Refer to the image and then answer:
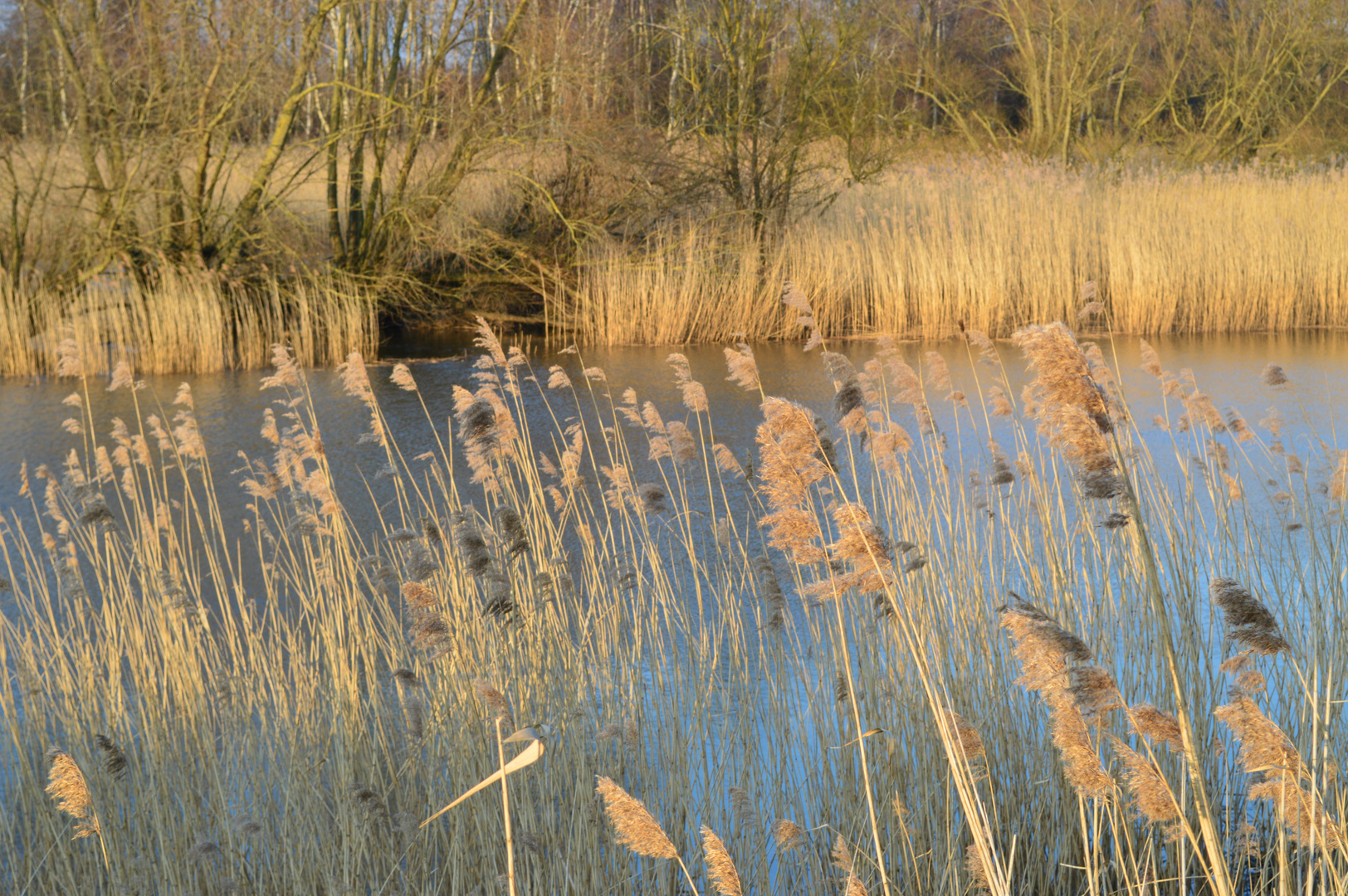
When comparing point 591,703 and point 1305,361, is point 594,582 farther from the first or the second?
point 1305,361

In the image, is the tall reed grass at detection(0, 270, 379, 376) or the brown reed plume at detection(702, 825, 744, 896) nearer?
the brown reed plume at detection(702, 825, 744, 896)

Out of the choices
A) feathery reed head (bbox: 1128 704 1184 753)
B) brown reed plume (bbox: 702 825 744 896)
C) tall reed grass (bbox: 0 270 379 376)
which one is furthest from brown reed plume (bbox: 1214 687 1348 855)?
tall reed grass (bbox: 0 270 379 376)

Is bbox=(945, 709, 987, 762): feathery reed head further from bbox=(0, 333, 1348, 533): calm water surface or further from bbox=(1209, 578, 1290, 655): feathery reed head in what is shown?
bbox=(0, 333, 1348, 533): calm water surface

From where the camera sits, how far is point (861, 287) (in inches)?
413

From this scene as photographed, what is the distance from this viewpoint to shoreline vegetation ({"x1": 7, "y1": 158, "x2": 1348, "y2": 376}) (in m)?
9.42

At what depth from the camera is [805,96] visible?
11125mm

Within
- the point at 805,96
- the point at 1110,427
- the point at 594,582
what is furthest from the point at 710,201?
the point at 1110,427

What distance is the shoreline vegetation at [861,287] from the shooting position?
9.42m

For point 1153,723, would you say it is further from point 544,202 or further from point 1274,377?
point 544,202

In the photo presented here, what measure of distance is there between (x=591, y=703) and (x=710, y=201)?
950 centimetres

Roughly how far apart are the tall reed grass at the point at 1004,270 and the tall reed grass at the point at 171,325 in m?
2.19

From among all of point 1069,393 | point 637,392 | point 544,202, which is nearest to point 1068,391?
point 1069,393

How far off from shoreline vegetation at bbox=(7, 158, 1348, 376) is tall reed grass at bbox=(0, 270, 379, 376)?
0.06 feet

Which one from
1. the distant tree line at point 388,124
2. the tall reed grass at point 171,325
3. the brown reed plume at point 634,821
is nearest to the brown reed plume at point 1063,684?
the brown reed plume at point 634,821
